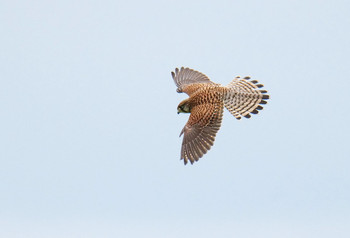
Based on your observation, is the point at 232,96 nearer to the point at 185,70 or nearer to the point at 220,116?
the point at 220,116

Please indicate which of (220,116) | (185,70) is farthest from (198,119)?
(185,70)

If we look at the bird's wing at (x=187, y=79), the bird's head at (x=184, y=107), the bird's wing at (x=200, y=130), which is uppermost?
the bird's wing at (x=187, y=79)

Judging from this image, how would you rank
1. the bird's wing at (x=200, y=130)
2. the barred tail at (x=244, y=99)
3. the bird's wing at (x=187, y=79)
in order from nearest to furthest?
the bird's wing at (x=200, y=130) < the barred tail at (x=244, y=99) < the bird's wing at (x=187, y=79)

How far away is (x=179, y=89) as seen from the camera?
2231 cm

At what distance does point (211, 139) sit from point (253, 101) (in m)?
2.15

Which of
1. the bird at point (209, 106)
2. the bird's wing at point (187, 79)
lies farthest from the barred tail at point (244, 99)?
the bird's wing at point (187, 79)

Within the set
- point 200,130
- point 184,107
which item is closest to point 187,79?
point 184,107

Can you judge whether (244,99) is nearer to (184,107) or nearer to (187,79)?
(184,107)

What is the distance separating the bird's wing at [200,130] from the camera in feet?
61.6

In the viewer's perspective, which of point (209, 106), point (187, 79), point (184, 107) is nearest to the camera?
point (209, 106)

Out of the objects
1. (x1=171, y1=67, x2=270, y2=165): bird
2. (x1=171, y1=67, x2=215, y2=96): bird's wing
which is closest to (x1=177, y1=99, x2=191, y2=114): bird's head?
(x1=171, y1=67, x2=270, y2=165): bird

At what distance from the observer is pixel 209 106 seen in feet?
64.8

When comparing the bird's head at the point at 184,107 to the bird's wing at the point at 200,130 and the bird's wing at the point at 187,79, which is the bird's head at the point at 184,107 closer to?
the bird's wing at the point at 200,130

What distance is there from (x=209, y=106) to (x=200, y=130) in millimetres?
898
